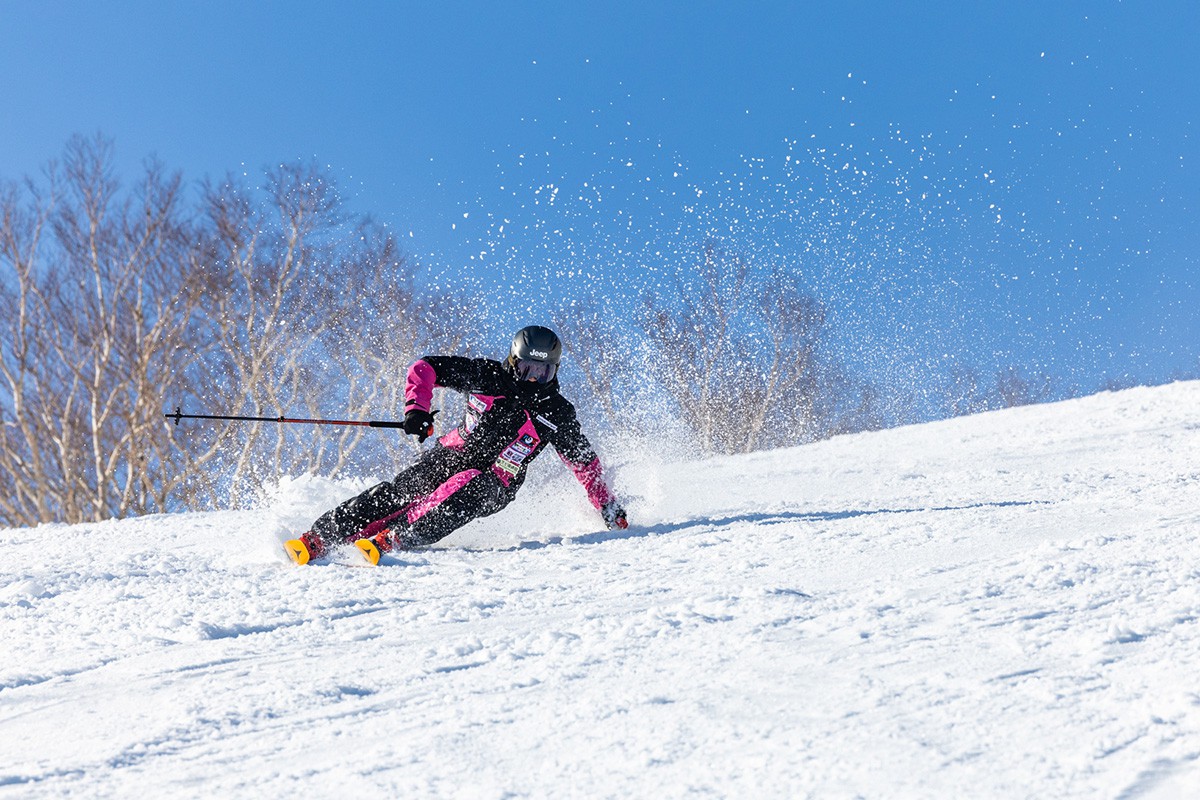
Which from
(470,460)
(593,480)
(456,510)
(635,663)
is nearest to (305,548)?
(456,510)

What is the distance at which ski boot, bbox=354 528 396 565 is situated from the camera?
12.3 ft

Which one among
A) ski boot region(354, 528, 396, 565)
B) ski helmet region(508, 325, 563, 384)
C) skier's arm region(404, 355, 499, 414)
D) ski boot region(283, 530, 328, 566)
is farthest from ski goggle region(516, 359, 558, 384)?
ski boot region(283, 530, 328, 566)

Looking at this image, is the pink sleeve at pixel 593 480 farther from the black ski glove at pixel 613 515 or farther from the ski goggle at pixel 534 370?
the ski goggle at pixel 534 370

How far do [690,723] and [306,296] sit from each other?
15.4 metres

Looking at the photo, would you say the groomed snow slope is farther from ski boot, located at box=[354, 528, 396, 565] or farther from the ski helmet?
the ski helmet

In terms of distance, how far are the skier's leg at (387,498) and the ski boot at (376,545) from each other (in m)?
0.09

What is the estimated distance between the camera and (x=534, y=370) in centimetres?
453

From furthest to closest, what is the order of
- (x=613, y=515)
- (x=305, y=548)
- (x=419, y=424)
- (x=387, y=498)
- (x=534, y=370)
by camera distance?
(x=613, y=515) → (x=534, y=370) → (x=387, y=498) → (x=419, y=424) → (x=305, y=548)

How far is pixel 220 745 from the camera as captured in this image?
68.2 inches

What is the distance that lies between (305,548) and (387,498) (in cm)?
47

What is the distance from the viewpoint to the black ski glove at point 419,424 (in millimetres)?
4000

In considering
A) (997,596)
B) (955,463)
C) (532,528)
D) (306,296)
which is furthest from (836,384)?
(997,596)

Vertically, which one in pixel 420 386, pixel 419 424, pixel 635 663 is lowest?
pixel 635 663

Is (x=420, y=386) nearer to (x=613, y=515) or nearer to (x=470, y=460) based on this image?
(x=470, y=460)
